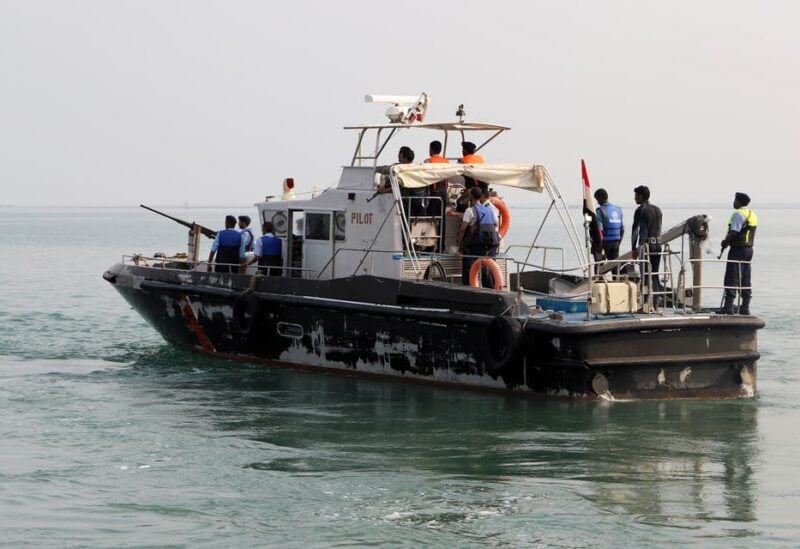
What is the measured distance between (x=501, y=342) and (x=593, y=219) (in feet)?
7.14

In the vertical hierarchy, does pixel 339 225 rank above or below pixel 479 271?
above

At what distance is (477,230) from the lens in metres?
14.1

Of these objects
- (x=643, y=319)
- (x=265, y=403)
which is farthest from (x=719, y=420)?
(x=265, y=403)

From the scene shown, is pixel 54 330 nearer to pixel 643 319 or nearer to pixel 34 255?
pixel 643 319

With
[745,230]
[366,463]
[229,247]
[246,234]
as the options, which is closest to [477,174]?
[745,230]

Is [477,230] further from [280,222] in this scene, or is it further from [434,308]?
[280,222]

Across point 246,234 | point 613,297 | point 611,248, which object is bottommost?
point 613,297

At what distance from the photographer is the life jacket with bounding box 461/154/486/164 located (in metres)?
14.9

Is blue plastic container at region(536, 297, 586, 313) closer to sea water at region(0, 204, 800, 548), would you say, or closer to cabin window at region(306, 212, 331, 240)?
sea water at region(0, 204, 800, 548)

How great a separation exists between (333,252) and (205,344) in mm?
2464

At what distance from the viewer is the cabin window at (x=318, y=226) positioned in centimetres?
1553

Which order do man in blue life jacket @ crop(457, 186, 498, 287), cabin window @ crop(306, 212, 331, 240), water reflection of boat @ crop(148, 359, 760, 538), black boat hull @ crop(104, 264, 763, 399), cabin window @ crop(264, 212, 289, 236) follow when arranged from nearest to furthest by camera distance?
water reflection of boat @ crop(148, 359, 760, 538)
black boat hull @ crop(104, 264, 763, 399)
man in blue life jacket @ crop(457, 186, 498, 287)
cabin window @ crop(306, 212, 331, 240)
cabin window @ crop(264, 212, 289, 236)

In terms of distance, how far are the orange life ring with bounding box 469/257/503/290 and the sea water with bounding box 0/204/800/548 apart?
1248 millimetres

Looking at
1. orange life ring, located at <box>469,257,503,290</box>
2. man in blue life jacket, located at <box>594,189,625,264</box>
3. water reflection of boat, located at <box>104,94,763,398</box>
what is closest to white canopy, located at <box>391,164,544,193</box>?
water reflection of boat, located at <box>104,94,763,398</box>
